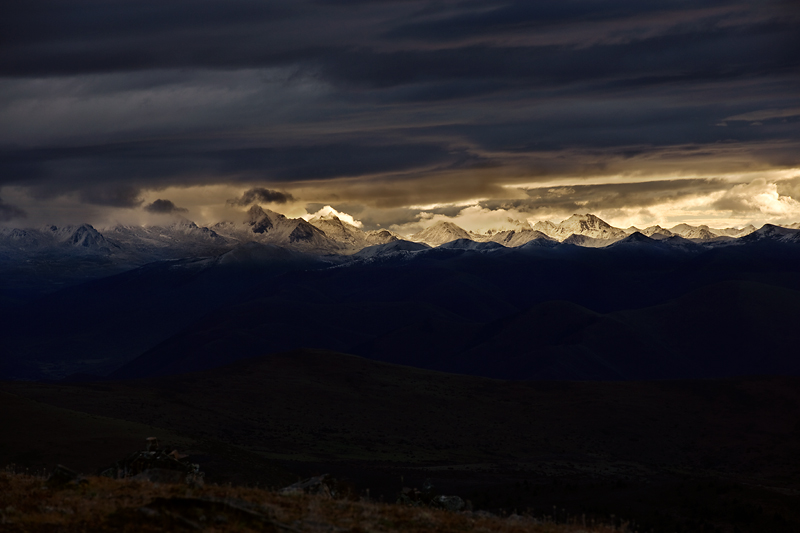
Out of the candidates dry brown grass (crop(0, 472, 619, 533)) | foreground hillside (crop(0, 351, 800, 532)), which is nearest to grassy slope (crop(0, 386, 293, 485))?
foreground hillside (crop(0, 351, 800, 532))

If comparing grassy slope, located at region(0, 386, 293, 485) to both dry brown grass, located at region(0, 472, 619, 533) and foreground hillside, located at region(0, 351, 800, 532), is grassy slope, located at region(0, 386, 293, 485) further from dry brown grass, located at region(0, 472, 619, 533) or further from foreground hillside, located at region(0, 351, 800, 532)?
dry brown grass, located at region(0, 472, 619, 533)

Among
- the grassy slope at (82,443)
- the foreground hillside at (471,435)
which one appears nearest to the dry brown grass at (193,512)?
the foreground hillside at (471,435)

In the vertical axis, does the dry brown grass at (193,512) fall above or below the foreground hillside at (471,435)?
above

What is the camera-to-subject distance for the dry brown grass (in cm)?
1931

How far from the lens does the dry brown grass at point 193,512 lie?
19.3 meters

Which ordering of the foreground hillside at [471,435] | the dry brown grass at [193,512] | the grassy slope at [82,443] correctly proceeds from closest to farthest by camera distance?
the dry brown grass at [193,512], the foreground hillside at [471,435], the grassy slope at [82,443]

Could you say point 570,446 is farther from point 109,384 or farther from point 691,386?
point 109,384

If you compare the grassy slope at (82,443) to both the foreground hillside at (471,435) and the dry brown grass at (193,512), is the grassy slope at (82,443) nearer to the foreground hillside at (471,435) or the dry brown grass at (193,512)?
the foreground hillside at (471,435)

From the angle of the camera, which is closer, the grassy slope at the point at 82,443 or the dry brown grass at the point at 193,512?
the dry brown grass at the point at 193,512

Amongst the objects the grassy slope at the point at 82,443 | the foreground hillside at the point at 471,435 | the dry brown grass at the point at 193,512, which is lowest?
the foreground hillside at the point at 471,435

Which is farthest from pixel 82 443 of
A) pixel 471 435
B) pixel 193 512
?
pixel 471 435

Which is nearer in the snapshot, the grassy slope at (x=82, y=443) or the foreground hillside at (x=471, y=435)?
the foreground hillside at (x=471, y=435)

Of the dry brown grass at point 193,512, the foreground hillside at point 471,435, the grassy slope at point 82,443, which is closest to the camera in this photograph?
the dry brown grass at point 193,512

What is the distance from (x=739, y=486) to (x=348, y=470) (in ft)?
158
